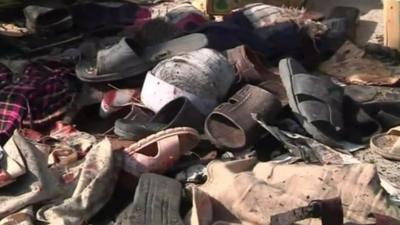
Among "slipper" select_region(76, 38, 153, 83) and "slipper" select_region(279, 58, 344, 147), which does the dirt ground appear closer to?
"slipper" select_region(279, 58, 344, 147)

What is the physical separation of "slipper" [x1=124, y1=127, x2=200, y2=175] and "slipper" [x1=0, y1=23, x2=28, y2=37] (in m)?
1.25

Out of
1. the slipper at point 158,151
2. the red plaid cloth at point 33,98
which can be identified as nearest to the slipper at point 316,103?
the slipper at point 158,151

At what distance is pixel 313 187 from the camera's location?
6.70 feet

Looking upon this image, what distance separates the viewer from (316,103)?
8.37 ft

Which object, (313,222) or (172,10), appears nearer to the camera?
(313,222)

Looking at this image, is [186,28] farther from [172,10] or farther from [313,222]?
[313,222]

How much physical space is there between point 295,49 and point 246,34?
0.63 feet

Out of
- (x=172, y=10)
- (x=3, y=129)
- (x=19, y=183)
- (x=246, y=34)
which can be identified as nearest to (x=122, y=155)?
(x=19, y=183)

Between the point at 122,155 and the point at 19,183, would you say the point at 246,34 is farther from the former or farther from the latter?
the point at 19,183

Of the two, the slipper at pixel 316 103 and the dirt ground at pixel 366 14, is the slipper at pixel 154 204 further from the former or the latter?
the dirt ground at pixel 366 14

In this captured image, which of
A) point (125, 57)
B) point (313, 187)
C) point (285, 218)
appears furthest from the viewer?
point (125, 57)

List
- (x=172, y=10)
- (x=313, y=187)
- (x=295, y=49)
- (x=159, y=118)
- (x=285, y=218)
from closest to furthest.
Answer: (x=285, y=218) → (x=313, y=187) → (x=159, y=118) → (x=295, y=49) → (x=172, y=10)

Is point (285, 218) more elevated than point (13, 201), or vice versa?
point (285, 218)

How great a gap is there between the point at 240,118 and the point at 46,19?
1250 mm
